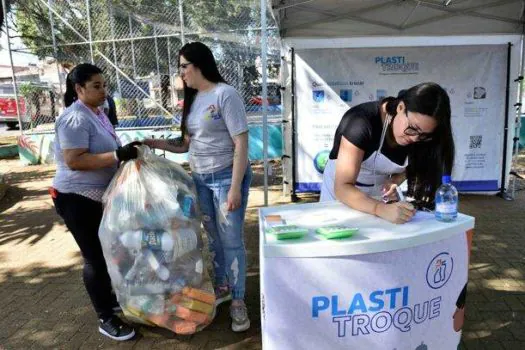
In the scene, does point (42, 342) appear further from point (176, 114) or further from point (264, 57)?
point (176, 114)

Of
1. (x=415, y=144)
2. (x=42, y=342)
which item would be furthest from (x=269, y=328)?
(x=42, y=342)

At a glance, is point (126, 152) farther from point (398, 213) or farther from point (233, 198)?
point (398, 213)

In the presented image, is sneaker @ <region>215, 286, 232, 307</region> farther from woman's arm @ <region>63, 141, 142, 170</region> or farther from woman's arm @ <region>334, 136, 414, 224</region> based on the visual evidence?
woman's arm @ <region>334, 136, 414, 224</region>

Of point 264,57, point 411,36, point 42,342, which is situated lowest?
point 42,342

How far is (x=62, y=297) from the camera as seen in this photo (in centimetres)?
331

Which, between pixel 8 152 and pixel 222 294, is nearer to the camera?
pixel 222 294

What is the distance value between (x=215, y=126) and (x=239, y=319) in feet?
4.03

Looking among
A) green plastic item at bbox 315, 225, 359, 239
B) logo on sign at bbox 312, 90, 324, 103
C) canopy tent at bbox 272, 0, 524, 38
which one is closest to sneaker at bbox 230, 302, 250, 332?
green plastic item at bbox 315, 225, 359, 239

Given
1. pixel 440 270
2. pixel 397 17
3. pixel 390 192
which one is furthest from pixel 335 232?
pixel 397 17

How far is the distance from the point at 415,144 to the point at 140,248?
1.60 meters

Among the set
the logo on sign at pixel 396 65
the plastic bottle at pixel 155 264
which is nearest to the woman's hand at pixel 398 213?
the plastic bottle at pixel 155 264

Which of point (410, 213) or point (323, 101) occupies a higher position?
point (323, 101)

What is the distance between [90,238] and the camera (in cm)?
252

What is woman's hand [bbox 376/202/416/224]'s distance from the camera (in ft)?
5.94
